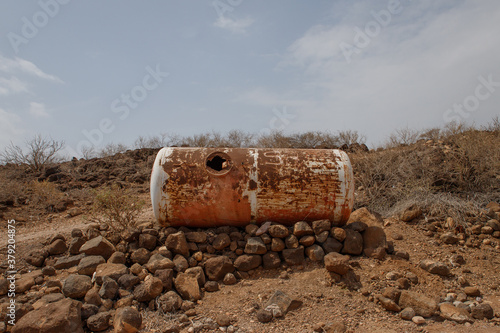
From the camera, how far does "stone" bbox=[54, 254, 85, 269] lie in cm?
407

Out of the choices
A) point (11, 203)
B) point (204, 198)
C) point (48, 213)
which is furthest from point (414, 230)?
point (11, 203)

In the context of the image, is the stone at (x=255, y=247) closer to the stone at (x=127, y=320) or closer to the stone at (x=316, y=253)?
the stone at (x=316, y=253)

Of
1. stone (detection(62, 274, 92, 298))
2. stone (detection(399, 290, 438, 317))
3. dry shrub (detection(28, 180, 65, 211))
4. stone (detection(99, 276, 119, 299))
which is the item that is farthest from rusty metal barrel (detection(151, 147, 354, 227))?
dry shrub (detection(28, 180, 65, 211))

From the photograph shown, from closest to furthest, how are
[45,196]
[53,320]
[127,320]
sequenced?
1. [53,320]
2. [127,320]
3. [45,196]

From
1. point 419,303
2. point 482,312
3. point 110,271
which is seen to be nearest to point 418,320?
point 419,303

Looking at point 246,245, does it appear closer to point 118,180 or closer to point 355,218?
point 355,218

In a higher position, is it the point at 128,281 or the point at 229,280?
the point at 128,281

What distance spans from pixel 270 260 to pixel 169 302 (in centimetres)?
136

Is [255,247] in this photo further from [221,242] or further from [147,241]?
[147,241]

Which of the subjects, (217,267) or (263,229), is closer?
(217,267)

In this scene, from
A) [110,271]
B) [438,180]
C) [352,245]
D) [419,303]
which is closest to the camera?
[419,303]

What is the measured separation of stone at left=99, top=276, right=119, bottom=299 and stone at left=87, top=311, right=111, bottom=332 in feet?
0.99

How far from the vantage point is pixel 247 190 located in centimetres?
417

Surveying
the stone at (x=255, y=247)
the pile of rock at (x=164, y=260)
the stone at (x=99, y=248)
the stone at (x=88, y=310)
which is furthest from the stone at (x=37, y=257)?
the stone at (x=255, y=247)
